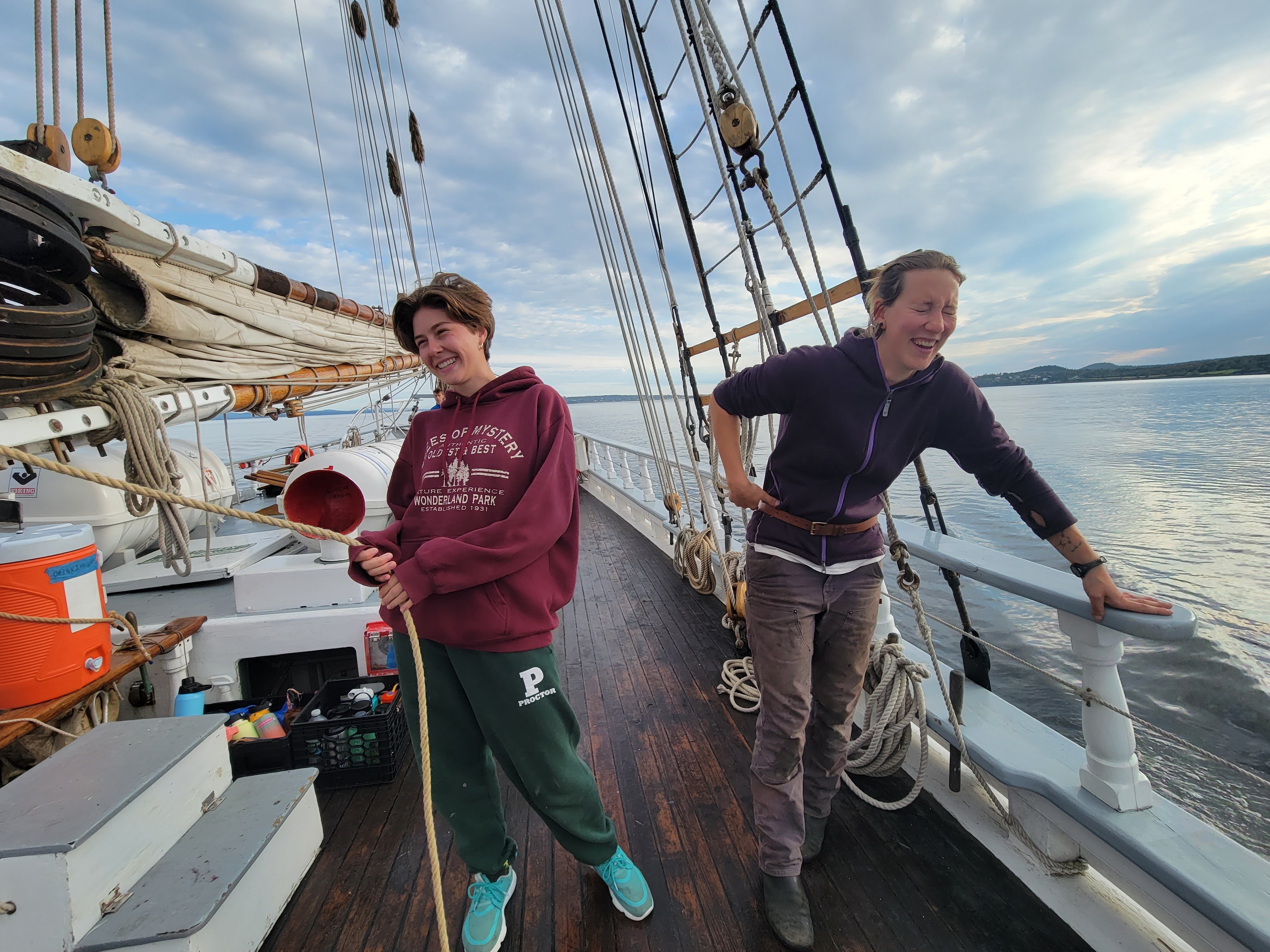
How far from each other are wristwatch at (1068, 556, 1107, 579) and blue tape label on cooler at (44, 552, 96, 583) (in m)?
2.85

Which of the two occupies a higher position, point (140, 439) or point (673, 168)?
point (673, 168)

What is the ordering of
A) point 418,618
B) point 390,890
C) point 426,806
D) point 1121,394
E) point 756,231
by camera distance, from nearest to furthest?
point 426,806
point 418,618
point 390,890
point 756,231
point 1121,394

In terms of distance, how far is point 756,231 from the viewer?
2.44 metres

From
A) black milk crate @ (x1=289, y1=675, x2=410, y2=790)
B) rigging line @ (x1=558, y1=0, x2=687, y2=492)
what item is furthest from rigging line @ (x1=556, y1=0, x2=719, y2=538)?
black milk crate @ (x1=289, y1=675, x2=410, y2=790)

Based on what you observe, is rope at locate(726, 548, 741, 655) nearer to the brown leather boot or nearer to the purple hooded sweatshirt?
the brown leather boot

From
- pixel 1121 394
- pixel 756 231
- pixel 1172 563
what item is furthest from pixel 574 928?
pixel 1121 394

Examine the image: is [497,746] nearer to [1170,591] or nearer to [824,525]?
[824,525]

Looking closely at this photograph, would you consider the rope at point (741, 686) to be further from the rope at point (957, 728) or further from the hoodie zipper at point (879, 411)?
the hoodie zipper at point (879, 411)

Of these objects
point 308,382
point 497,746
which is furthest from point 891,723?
point 308,382

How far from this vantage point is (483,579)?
3.59 feet

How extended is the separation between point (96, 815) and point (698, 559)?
2837 mm

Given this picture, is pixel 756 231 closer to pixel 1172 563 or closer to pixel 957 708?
pixel 957 708

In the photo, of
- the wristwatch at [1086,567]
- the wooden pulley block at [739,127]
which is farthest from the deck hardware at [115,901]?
the wooden pulley block at [739,127]

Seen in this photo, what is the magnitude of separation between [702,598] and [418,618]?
8.54 feet
